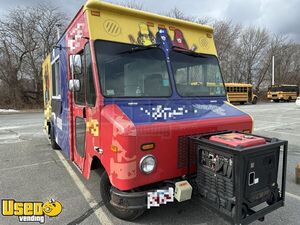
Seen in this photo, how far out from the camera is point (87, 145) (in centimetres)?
385

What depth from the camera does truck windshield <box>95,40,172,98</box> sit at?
11.1ft

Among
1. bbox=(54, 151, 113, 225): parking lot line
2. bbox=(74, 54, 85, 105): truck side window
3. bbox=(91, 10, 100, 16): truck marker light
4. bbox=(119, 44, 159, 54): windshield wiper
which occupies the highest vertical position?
bbox=(91, 10, 100, 16): truck marker light

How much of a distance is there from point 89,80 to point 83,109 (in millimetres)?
543

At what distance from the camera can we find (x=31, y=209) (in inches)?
153

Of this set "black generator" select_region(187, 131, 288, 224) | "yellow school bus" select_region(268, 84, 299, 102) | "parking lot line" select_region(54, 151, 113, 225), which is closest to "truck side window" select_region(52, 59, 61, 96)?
"parking lot line" select_region(54, 151, 113, 225)

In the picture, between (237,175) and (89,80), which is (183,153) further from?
(89,80)

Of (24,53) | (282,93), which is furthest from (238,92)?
(24,53)

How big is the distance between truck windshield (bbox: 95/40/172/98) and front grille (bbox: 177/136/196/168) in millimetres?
827

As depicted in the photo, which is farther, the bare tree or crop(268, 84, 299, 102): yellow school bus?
crop(268, 84, 299, 102): yellow school bus

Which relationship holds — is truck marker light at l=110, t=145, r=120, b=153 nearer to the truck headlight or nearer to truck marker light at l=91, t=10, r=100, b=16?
the truck headlight

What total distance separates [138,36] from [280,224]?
3154mm

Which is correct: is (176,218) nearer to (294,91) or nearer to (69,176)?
(69,176)

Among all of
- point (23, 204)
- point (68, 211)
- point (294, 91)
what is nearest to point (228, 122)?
point (68, 211)

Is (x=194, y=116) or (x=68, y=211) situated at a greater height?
(x=194, y=116)
